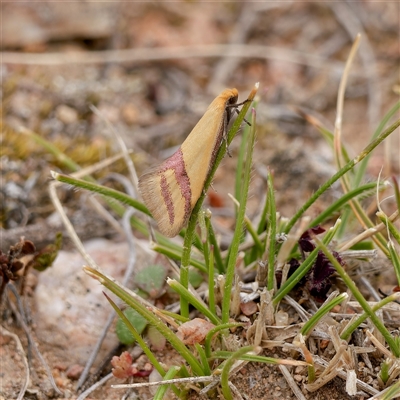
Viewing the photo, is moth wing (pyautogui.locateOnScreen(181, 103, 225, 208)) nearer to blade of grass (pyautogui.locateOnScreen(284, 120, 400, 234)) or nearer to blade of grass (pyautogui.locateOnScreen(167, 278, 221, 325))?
blade of grass (pyautogui.locateOnScreen(167, 278, 221, 325))

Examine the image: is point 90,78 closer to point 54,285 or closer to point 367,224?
point 54,285

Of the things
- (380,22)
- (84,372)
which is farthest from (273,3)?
(84,372)

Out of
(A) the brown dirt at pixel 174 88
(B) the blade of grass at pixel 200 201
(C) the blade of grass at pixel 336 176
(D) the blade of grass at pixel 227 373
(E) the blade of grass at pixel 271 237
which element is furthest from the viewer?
(A) the brown dirt at pixel 174 88

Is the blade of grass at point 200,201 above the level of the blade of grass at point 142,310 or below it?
above

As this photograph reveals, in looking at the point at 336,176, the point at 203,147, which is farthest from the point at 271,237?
the point at 203,147

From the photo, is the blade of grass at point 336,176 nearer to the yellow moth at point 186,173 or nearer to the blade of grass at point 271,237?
the blade of grass at point 271,237

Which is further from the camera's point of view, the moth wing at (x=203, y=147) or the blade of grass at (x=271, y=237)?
the blade of grass at (x=271, y=237)

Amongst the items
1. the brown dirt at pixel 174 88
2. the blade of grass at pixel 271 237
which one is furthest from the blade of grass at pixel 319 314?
the brown dirt at pixel 174 88

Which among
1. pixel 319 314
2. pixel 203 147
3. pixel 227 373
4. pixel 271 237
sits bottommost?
pixel 227 373

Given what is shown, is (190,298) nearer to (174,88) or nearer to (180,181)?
(180,181)
